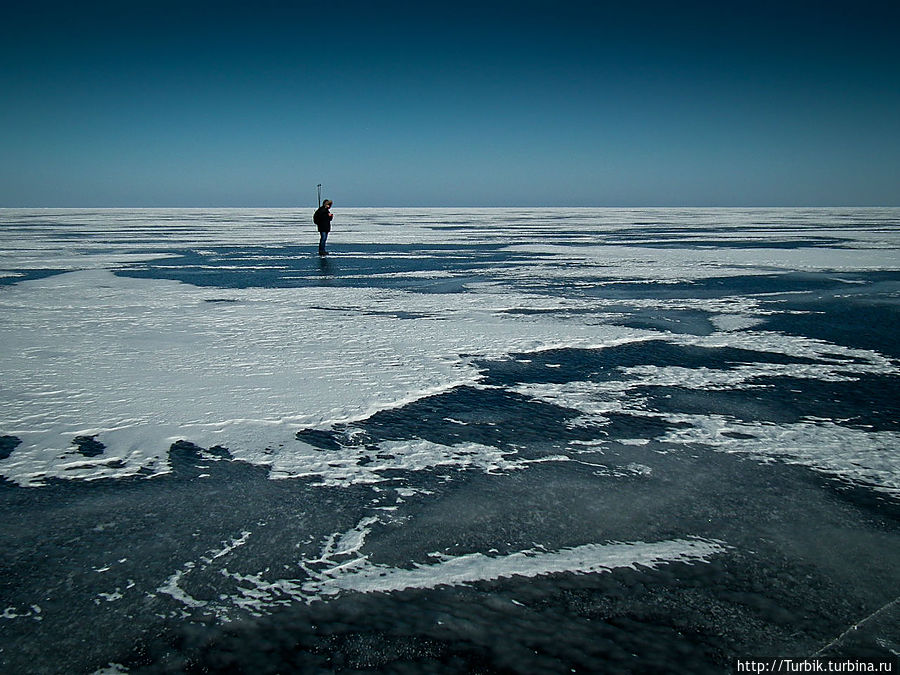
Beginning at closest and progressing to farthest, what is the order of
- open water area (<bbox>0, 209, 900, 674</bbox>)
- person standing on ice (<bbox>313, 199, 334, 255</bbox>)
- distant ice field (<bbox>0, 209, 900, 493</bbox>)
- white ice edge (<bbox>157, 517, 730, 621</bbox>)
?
1. open water area (<bbox>0, 209, 900, 674</bbox>)
2. white ice edge (<bbox>157, 517, 730, 621</bbox>)
3. distant ice field (<bbox>0, 209, 900, 493</bbox>)
4. person standing on ice (<bbox>313, 199, 334, 255</bbox>)

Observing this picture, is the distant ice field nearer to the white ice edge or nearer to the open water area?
the open water area

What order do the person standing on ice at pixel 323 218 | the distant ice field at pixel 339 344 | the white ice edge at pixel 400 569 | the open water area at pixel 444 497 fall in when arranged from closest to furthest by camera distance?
the open water area at pixel 444 497 → the white ice edge at pixel 400 569 → the distant ice field at pixel 339 344 → the person standing on ice at pixel 323 218

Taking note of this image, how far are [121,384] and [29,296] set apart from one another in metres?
5.91

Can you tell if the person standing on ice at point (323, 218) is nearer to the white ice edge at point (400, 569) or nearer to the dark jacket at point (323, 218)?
the dark jacket at point (323, 218)

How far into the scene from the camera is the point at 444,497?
113 inches

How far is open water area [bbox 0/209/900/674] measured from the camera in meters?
1.96

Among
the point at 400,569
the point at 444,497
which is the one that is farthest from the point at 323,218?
the point at 400,569

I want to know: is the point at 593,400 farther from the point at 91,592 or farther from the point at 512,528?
the point at 91,592

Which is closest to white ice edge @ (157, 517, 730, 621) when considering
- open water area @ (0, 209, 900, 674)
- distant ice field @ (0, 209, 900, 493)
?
open water area @ (0, 209, 900, 674)

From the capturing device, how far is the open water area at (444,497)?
1.96 metres

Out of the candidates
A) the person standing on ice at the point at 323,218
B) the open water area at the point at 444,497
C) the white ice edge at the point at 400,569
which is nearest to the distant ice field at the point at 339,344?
the open water area at the point at 444,497

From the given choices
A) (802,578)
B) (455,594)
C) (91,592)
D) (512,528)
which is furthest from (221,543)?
(802,578)

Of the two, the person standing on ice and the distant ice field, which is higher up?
the person standing on ice

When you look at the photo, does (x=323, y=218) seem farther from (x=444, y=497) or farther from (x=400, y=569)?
(x=400, y=569)
